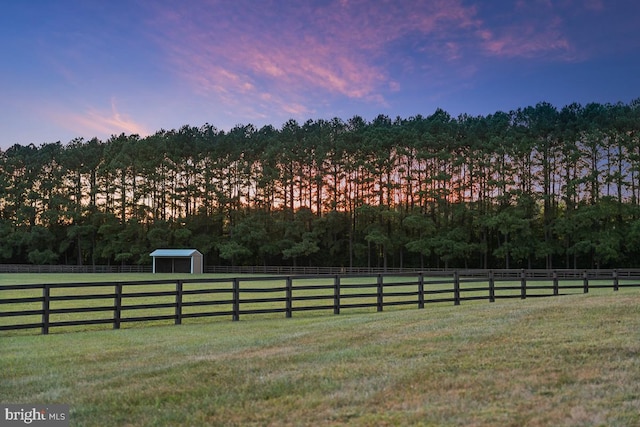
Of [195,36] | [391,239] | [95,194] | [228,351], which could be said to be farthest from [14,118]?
[95,194]

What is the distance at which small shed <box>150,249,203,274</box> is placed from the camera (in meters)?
61.8

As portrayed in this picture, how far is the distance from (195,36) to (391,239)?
41.4 metres

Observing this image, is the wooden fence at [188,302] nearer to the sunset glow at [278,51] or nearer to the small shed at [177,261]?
the sunset glow at [278,51]

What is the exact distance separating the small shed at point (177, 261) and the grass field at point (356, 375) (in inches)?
2016

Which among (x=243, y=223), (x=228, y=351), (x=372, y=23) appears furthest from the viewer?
(x=243, y=223)

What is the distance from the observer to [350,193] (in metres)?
67.4

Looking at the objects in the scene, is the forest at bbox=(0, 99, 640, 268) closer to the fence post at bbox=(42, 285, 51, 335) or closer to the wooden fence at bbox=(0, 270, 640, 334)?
the wooden fence at bbox=(0, 270, 640, 334)

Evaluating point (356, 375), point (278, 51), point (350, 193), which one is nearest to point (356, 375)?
point (356, 375)

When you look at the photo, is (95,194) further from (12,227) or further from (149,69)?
(149,69)

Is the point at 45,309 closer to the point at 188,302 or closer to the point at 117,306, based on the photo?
the point at 117,306

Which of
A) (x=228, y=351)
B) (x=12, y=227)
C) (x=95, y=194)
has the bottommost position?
(x=228, y=351)

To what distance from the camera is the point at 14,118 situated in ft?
57.4

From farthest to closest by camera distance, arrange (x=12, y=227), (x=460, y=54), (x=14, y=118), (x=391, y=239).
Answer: (x=12, y=227) < (x=391, y=239) < (x=460, y=54) < (x=14, y=118)

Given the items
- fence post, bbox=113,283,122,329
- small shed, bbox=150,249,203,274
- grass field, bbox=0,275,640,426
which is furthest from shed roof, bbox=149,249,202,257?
grass field, bbox=0,275,640,426
